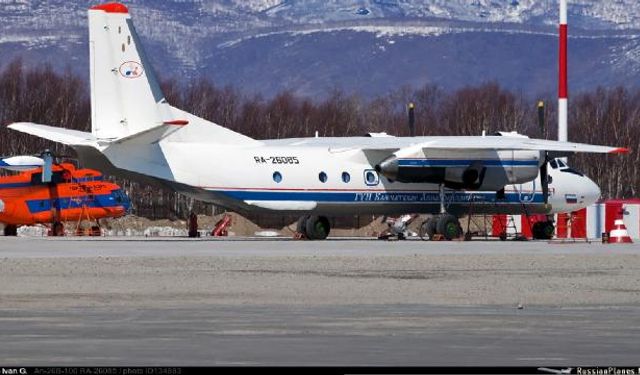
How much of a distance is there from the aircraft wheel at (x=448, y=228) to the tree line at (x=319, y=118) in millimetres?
42304

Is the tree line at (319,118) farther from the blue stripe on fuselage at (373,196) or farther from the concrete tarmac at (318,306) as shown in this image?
the concrete tarmac at (318,306)

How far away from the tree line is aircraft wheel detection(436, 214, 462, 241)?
139ft

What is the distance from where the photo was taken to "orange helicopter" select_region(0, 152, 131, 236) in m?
68.7

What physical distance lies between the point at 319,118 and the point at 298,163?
76.3 metres

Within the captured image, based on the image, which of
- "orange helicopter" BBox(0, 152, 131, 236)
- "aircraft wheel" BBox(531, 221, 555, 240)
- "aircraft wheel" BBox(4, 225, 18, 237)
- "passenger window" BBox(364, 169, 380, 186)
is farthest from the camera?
"aircraft wheel" BBox(4, 225, 18, 237)

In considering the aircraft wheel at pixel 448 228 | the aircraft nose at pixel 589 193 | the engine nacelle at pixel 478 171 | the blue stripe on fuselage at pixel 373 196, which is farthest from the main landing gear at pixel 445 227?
the aircraft nose at pixel 589 193

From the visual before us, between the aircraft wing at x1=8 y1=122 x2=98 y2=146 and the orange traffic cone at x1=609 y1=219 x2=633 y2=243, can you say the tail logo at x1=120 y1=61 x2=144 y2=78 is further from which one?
the orange traffic cone at x1=609 y1=219 x2=633 y2=243

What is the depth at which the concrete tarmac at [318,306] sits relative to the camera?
21.2 m

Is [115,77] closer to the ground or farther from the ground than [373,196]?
farther from the ground

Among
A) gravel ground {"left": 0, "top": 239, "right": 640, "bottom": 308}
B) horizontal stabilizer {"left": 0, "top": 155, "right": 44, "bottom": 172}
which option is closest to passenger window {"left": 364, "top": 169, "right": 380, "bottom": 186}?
gravel ground {"left": 0, "top": 239, "right": 640, "bottom": 308}

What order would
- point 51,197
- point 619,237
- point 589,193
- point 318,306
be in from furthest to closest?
point 51,197, point 589,193, point 619,237, point 318,306

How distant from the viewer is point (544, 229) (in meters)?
62.8

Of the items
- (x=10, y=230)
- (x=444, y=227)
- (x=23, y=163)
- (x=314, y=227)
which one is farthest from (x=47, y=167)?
(x=444, y=227)

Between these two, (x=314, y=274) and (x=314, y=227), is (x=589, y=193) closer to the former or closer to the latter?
(x=314, y=227)
